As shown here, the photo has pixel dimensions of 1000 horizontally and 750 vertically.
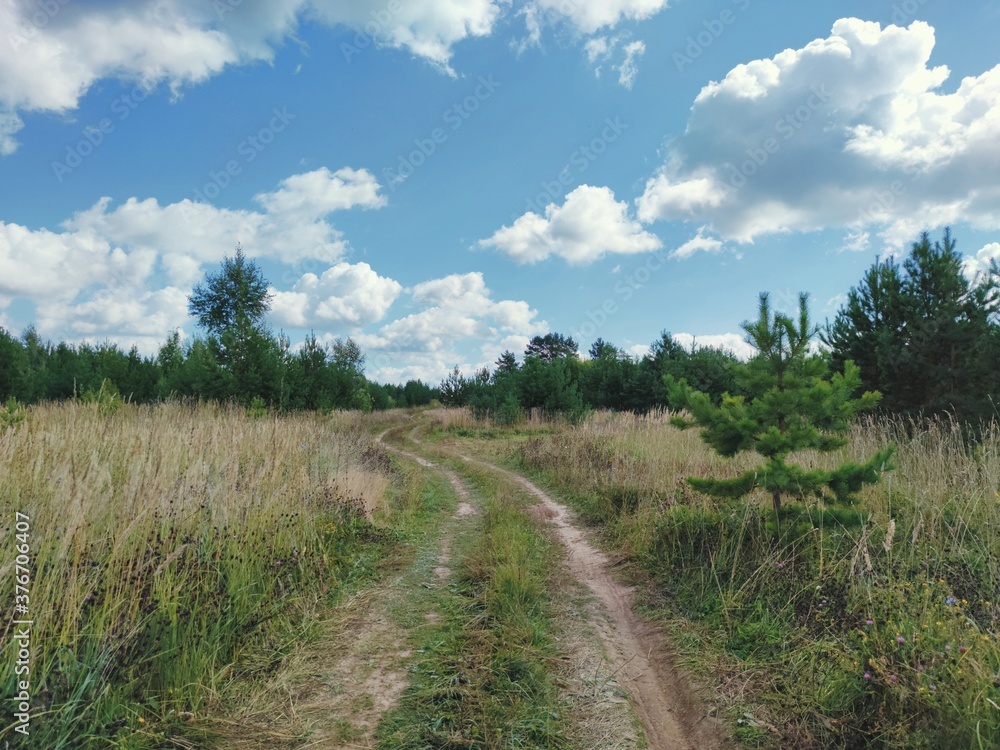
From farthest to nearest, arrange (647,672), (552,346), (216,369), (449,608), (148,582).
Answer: (552,346) < (216,369) < (449,608) < (647,672) < (148,582)

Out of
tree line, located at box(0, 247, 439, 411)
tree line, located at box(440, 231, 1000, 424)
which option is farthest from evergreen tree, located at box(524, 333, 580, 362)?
tree line, located at box(440, 231, 1000, 424)

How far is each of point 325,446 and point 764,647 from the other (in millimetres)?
8507

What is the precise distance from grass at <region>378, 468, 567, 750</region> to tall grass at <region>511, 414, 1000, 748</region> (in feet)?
4.35

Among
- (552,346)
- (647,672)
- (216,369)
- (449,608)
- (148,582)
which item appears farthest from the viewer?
(552,346)

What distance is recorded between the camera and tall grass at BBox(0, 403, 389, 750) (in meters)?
3.03

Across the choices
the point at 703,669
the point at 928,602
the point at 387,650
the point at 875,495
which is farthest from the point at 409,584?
the point at 875,495

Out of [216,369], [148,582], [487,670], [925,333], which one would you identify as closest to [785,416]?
[487,670]

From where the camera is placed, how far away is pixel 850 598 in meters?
4.19

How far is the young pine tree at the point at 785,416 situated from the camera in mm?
5082

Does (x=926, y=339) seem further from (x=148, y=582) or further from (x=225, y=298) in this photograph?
(x=225, y=298)

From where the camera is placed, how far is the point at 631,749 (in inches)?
124

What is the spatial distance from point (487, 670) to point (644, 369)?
2650 cm

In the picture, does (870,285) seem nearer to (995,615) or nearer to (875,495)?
(875,495)

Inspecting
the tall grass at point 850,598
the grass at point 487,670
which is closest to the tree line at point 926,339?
the tall grass at point 850,598
